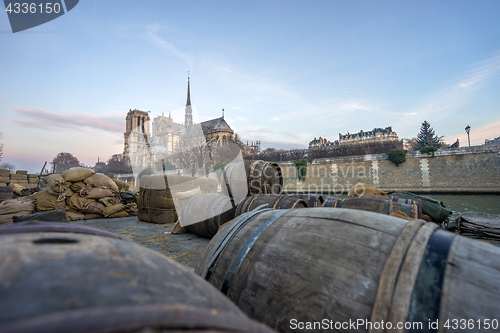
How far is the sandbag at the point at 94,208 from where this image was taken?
294 inches

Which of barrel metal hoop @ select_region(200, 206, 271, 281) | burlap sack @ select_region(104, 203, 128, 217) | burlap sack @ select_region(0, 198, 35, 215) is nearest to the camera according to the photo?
barrel metal hoop @ select_region(200, 206, 271, 281)

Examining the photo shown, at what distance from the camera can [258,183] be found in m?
5.57

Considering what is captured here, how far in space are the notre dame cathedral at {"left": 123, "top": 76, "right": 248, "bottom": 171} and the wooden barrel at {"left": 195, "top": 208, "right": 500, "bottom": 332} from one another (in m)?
35.1

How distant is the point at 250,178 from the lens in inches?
219

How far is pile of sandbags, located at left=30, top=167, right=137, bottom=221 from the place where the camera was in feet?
23.5

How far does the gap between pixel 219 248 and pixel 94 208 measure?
7971 mm

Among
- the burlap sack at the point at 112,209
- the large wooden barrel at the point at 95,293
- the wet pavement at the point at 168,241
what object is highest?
the large wooden barrel at the point at 95,293

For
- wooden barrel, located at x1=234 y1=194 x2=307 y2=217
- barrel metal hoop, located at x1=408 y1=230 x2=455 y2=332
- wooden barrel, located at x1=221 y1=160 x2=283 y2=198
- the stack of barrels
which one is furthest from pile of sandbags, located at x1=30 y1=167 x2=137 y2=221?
barrel metal hoop, located at x1=408 y1=230 x2=455 y2=332

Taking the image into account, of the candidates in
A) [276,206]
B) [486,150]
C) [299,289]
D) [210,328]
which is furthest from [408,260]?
[486,150]

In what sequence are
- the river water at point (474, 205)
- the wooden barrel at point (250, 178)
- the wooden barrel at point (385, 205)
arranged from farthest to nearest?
the river water at point (474, 205)
the wooden barrel at point (250, 178)
the wooden barrel at point (385, 205)

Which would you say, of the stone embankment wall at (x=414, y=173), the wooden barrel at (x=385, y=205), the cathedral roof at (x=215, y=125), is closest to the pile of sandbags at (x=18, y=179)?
the wooden barrel at (x=385, y=205)

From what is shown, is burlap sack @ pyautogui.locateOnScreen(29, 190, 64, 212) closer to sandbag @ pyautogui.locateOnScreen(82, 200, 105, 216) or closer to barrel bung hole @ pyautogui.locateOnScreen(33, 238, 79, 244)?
sandbag @ pyautogui.locateOnScreen(82, 200, 105, 216)

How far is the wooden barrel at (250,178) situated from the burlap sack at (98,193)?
5.08 meters

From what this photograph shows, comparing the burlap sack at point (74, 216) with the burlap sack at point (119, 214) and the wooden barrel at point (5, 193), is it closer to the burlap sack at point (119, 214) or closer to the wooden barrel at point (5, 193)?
the burlap sack at point (119, 214)
